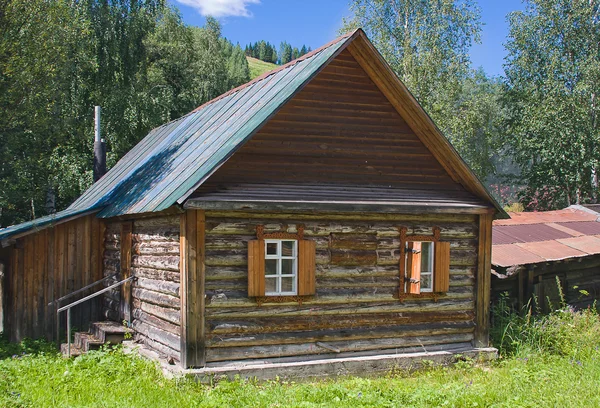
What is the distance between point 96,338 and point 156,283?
184 centimetres

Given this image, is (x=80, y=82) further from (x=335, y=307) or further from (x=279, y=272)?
(x=335, y=307)

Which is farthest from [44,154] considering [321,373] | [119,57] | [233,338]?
[119,57]

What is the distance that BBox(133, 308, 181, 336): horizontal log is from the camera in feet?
32.9

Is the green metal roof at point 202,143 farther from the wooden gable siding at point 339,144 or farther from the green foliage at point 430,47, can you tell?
the green foliage at point 430,47

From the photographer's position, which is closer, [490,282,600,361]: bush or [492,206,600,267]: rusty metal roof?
[490,282,600,361]: bush

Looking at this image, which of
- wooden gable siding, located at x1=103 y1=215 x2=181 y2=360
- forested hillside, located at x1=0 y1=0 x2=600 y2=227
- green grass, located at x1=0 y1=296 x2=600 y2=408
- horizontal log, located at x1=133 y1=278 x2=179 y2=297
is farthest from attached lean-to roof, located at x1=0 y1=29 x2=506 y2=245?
forested hillside, located at x1=0 y1=0 x2=600 y2=227

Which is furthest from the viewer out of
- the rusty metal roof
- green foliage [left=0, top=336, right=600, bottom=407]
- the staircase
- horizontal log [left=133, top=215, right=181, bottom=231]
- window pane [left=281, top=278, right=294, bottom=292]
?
the rusty metal roof

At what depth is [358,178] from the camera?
1125cm

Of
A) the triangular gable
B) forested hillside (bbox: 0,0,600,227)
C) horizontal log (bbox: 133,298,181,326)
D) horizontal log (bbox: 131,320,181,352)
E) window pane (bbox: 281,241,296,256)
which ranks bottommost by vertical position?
horizontal log (bbox: 131,320,181,352)

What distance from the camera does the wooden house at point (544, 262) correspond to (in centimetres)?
1414

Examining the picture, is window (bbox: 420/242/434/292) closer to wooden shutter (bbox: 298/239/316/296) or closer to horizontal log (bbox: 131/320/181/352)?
wooden shutter (bbox: 298/239/316/296)

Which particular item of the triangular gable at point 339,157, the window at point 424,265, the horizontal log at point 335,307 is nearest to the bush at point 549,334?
the horizontal log at point 335,307

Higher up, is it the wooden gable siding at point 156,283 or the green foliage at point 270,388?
the wooden gable siding at point 156,283

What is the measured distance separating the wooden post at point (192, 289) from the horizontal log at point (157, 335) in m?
0.35
